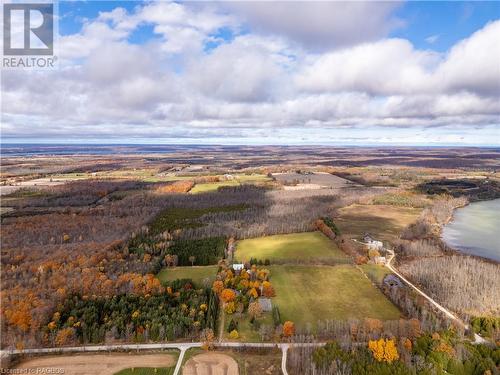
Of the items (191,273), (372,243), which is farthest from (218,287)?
(372,243)

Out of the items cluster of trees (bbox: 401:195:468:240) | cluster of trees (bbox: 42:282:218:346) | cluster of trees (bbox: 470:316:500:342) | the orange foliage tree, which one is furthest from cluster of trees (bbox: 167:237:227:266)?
cluster of trees (bbox: 401:195:468:240)

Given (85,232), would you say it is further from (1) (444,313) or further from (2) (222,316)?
(1) (444,313)

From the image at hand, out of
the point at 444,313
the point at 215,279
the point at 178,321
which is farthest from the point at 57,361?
the point at 444,313

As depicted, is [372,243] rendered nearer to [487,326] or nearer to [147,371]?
[487,326]

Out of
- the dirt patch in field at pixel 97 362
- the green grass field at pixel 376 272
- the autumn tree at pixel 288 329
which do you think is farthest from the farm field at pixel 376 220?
the dirt patch in field at pixel 97 362

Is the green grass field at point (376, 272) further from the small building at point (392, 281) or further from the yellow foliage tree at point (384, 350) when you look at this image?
the yellow foliage tree at point (384, 350)
